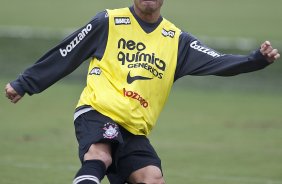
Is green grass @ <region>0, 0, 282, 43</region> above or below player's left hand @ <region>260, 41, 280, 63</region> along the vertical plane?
below

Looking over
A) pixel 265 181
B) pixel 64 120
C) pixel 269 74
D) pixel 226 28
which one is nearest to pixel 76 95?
pixel 64 120

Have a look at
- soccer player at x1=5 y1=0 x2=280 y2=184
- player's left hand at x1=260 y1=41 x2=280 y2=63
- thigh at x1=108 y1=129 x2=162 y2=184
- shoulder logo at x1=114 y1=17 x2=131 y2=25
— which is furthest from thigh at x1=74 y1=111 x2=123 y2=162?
player's left hand at x1=260 y1=41 x2=280 y2=63

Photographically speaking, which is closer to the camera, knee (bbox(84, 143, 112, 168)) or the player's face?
knee (bbox(84, 143, 112, 168))

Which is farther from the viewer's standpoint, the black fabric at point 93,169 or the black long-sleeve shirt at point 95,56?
the black long-sleeve shirt at point 95,56

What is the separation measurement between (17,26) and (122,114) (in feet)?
64.0

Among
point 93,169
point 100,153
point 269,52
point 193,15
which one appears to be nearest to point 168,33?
point 269,52

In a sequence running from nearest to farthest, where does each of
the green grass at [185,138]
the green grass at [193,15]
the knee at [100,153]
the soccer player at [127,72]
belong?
the knee at [100,153]
the soccer player at [127,72]
the green grass at [185,138]
the green grass at [193,15]

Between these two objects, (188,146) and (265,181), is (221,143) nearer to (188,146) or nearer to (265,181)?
(188,146)

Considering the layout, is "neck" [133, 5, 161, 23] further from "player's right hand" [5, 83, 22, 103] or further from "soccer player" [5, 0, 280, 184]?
"player's right hand" [5, 83, 22, 103]

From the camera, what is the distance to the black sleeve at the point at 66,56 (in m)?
7.98

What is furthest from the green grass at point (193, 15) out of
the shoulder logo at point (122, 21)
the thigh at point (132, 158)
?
the thigh at point (132, 158)

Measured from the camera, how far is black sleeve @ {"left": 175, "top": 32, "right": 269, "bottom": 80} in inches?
313

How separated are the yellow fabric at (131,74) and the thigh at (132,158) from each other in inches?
3.2

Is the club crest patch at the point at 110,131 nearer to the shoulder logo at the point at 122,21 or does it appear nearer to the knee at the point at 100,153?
the knee at the point at 100,153
